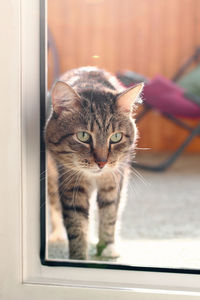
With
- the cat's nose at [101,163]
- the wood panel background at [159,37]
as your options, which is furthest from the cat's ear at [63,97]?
the wood panel background at [159,37]

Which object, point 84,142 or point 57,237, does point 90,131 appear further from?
point 57,237

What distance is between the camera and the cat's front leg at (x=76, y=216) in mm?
740

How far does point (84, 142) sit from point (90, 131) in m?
0.02

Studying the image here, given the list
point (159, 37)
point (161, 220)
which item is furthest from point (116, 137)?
point (159, 37)

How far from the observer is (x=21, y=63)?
0.68 m

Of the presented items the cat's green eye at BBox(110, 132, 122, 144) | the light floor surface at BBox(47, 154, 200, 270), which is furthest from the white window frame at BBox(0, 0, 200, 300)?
the cat's green eye at BBox(110, 132, 122, 144)

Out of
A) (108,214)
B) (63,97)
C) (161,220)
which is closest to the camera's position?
(63,97)

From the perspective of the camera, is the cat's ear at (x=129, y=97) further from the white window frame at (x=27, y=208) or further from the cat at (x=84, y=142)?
the white window frame at (x=27, y=208)

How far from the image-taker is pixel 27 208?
706 millimetres

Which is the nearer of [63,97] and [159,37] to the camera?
[63,97]

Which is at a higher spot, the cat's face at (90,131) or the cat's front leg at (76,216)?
the cat's face at (90,131)

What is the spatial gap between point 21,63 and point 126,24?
1626 mm

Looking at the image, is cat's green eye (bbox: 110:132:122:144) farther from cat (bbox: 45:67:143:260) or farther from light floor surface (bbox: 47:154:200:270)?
light floor surface (bbox: 47:154:200:270)

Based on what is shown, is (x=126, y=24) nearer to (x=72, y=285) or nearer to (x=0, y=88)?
(x=0, y=88)
